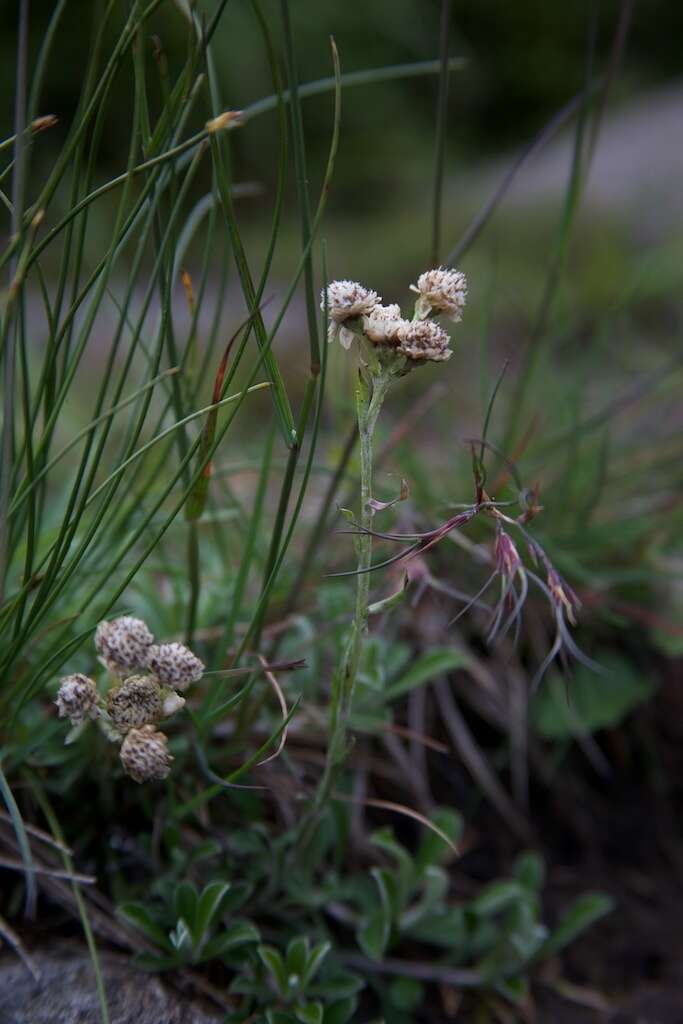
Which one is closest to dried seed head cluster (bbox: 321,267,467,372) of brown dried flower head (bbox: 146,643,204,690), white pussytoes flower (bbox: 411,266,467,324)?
white pussytoes flower (bbox: 411,266,467,324)

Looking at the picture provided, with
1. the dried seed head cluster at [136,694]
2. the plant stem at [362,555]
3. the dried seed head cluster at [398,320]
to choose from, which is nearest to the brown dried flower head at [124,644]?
the dried seed head cluster at [136,694]

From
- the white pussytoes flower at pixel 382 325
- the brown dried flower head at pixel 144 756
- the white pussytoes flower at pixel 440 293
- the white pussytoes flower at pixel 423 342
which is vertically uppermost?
the white pussytoes flower at pixel 440 293

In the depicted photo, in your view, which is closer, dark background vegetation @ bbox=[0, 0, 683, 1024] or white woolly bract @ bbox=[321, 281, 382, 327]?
white woolly bract @ bbox=[321, 281, 382, 327]

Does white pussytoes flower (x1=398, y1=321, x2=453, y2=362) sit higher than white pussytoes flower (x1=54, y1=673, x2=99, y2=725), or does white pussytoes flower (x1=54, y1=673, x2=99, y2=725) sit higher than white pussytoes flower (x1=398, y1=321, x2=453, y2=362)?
white pussytoes flower (x1=398, y1=321, x2=453, y2=362)

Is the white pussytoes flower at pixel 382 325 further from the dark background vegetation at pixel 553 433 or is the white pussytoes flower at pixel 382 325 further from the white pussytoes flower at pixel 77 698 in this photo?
the white pussytoes flower at pixel 77 698

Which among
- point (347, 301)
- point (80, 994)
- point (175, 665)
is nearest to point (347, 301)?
point (347, 301)

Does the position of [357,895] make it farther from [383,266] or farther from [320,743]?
[383,266]

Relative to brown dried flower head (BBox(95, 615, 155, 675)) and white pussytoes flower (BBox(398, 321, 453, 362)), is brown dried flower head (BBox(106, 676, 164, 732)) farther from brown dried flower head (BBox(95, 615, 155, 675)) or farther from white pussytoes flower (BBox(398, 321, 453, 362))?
white pussytoes flower (BBox(398, 321, 453, 362))
